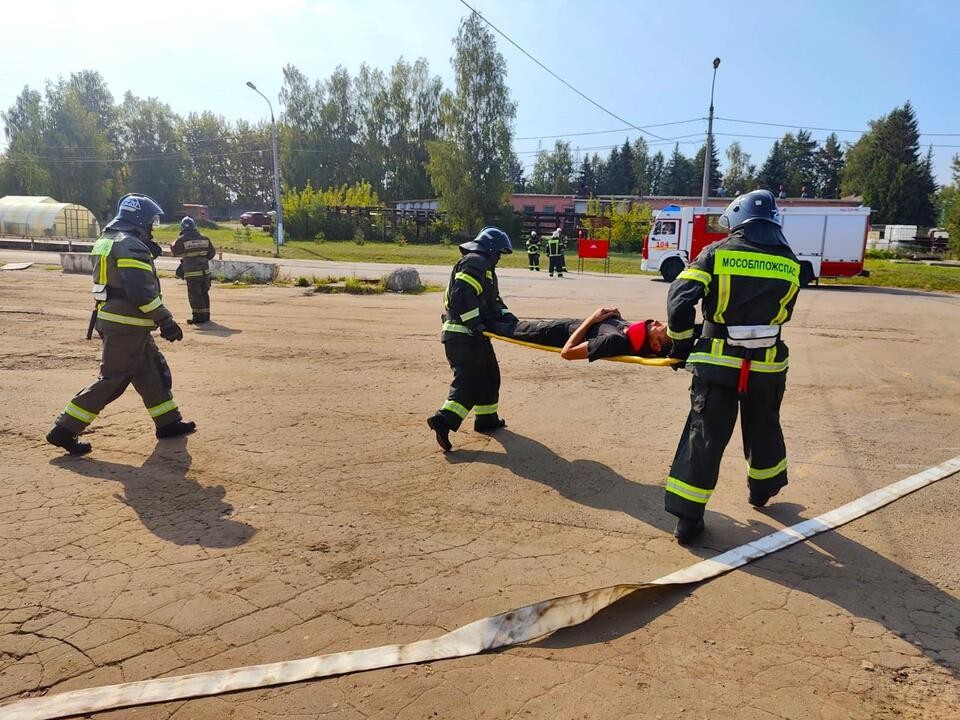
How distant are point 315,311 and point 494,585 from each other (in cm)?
1094

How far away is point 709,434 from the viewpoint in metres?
4.00

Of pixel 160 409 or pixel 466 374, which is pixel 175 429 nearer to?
pixel 160 409

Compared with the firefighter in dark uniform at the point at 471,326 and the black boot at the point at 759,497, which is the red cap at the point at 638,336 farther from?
the black boot at the point at 759,497

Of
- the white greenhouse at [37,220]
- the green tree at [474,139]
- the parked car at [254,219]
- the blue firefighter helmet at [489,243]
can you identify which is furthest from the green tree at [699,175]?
the blue firefighter helmet at [489,243]

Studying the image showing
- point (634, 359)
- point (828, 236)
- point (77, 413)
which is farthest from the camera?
point (828, 236)

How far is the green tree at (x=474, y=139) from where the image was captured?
5247cm

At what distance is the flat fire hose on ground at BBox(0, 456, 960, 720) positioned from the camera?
8.68 ft

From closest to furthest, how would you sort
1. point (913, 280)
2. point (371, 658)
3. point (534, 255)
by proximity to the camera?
point (371, 658) → point (913, 280) → point (534, 255)

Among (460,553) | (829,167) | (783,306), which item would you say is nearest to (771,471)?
(783,306)

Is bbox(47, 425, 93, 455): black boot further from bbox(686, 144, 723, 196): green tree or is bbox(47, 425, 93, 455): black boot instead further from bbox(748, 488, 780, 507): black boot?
bbox(686, 144, 723, 196): green tree

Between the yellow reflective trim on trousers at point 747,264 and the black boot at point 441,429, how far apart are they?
2.60 m

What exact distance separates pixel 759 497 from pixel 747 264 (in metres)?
1.67

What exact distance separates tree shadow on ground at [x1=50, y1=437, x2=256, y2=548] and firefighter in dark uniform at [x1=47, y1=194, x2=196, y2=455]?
1.21 feet

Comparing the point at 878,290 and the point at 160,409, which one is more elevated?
the point at 878,290
